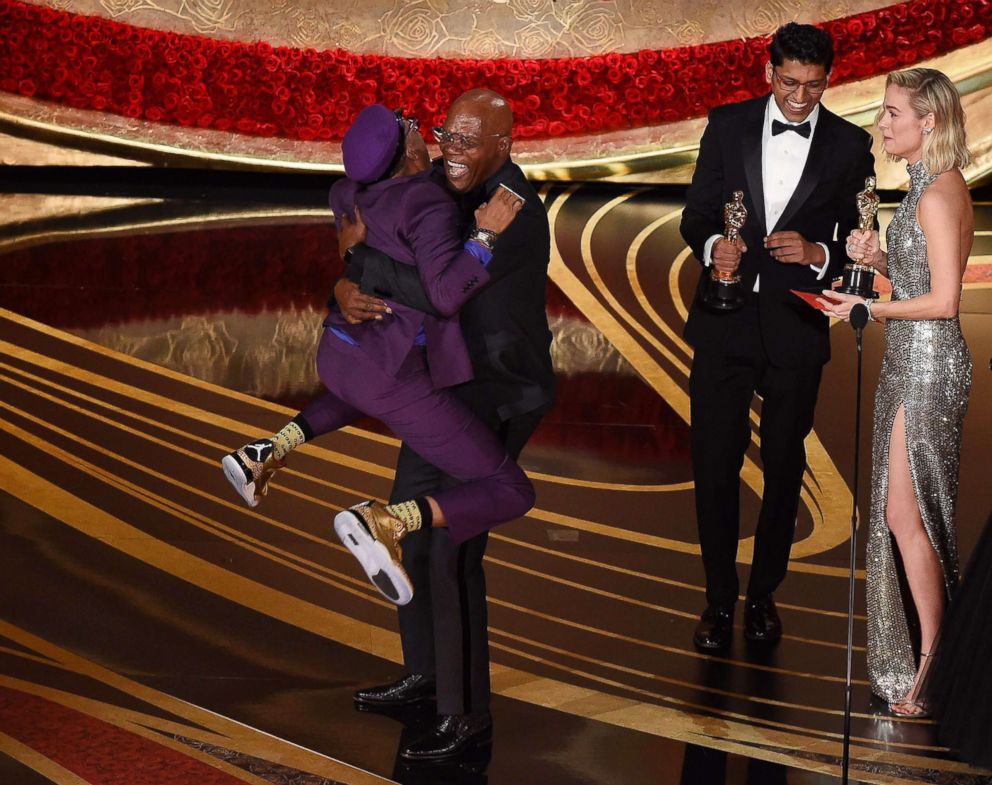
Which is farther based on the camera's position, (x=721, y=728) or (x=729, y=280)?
(x=729, y=280)

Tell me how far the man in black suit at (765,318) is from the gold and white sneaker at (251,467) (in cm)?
125

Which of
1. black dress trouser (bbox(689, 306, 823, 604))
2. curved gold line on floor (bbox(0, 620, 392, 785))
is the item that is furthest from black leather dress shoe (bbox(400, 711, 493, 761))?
black dress trouser (bbox(689, 306, 823, 604))

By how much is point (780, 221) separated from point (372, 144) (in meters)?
1.33

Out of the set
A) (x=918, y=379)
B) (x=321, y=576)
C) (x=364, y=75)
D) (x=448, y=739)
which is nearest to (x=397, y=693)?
(x=448, y=739)

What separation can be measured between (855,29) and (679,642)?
7.96m

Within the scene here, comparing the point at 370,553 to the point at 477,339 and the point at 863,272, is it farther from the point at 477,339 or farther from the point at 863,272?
the point at 863,272

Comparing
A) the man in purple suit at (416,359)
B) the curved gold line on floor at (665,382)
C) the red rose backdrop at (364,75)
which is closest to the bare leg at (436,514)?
the man in purple suit at (416,359)

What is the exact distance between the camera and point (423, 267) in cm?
309

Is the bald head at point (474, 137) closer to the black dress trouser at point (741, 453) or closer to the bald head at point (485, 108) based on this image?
the bald head at point (485, 108)

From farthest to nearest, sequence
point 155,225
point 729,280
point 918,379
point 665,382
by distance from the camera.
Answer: point 155,225 → point 665,382 → point 729,280 → point 918,379

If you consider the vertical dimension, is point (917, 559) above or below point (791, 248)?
below

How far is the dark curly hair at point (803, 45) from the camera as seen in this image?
3.72 meters

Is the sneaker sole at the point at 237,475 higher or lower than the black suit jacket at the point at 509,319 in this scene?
lower

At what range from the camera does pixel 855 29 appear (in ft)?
35.4
